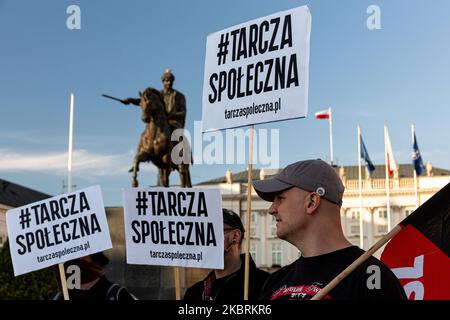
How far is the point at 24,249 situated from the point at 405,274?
8.87 ft

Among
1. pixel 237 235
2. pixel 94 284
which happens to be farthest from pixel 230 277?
pixel 94 284

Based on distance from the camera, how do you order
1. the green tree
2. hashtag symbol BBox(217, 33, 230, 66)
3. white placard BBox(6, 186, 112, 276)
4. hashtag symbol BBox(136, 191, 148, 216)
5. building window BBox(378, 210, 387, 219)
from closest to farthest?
hashtag symbol BBox(217, 33, 230, 66)
white placard BBox(6, 186, 112, 276)
hashtag symbol BBox(136, 191, 148, 216)
the green tree
building window BBox(378, 210, 387, 219)

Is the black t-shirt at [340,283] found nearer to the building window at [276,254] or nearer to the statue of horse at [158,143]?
the statue of horse at [158,143]

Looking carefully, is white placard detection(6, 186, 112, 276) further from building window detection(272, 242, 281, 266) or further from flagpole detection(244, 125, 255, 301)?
building window detection(272, 242, 281, 266)

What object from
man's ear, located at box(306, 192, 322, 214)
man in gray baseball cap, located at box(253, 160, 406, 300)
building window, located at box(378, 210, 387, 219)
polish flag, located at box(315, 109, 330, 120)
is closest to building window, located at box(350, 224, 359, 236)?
building window, located at box(378, 210, 387, 219)

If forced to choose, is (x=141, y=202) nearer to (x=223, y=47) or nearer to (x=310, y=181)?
(x=223, y=47)

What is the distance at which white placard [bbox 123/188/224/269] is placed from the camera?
484 cm

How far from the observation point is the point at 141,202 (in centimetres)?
526

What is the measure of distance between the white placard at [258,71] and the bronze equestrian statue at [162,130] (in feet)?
42.4

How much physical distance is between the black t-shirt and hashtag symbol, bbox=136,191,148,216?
212 cm

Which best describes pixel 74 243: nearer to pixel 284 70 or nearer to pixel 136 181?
pixel 284 70

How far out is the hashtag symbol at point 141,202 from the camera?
5.24 meters

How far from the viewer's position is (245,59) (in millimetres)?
4461

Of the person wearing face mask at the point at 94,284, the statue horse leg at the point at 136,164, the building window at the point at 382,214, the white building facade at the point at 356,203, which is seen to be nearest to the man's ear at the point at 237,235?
the person wearing face mask at the point at 94,284
